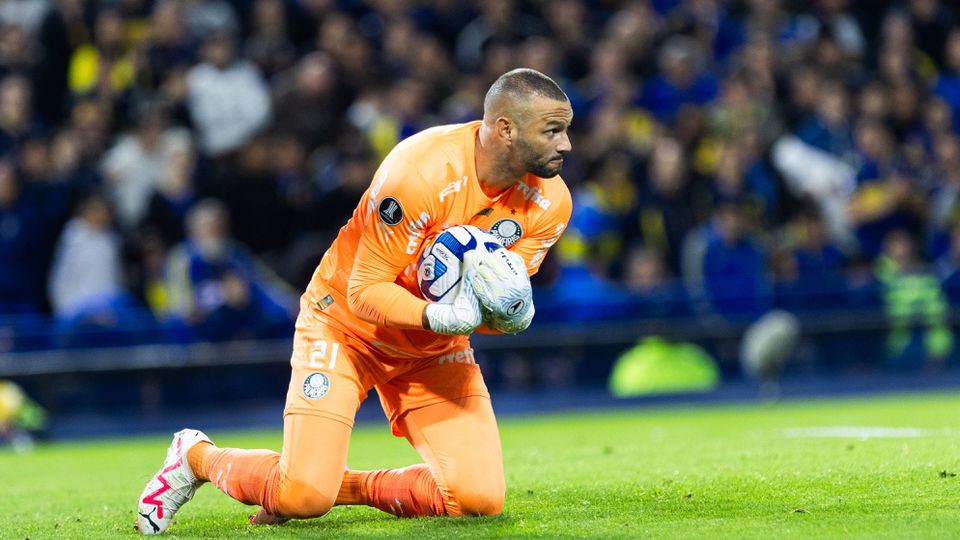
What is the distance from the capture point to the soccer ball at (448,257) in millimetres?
6332

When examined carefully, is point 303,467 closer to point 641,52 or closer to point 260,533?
point 260,533

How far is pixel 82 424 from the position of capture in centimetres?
1396

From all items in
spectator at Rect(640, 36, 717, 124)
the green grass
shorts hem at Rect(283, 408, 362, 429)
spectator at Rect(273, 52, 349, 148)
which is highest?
spectator at Rect(640, 36, 717, 124)

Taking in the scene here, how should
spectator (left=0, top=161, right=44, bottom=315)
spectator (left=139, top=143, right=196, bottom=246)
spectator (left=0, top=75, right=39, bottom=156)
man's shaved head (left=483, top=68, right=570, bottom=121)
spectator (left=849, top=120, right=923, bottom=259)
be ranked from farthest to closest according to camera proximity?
spectator (left=849, top=120, right=923, bottom=259) < spectator (left=0, top=75, right=39, bottom=156) < spectator (left=139, top=143, right=196, bottom=246) < spectator (left=0, top=161, right=44, bottom=315) < man's shaved head (left=483, top=68, right=570, bottom=121)

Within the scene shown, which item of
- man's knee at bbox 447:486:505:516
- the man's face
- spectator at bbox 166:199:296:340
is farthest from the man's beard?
spectator at bbox 166:199:296:340

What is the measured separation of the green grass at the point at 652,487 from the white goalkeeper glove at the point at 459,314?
0.90m

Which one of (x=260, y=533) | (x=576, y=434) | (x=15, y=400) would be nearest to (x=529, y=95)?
(x=260, y=533)

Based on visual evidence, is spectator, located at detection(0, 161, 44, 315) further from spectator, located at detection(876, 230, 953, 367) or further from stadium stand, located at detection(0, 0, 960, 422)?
spectator, located at detection(876, 230, 953, 367)

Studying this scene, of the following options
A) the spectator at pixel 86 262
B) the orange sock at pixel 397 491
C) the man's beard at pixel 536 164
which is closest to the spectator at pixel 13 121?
the spectator at pixel 86 262

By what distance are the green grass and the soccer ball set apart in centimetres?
109

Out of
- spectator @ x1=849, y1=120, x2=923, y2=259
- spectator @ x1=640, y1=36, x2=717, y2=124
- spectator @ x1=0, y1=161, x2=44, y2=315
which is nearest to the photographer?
spectator @ x1=0, y1=161, x2=44, y2=315

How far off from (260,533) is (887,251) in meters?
9.88

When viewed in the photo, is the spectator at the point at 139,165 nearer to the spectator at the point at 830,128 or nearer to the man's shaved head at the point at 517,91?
the spectator at the point at 830,128

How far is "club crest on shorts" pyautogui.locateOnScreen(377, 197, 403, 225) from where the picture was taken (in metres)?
6.41
